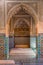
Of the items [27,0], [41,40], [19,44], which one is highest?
[27,0]

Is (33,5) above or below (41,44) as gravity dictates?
above

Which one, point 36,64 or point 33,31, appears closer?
point 36,64

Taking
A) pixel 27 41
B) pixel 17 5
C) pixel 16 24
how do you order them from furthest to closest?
pixel 27 41 < pixel 16 24 < pixel 17 5

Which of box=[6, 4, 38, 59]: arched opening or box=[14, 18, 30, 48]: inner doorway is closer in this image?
box=[6, 4, 38, 59]: arched opening

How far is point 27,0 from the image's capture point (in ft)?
25.5

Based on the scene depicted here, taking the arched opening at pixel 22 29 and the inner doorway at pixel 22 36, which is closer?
→ the arched opening at pixel 22 29

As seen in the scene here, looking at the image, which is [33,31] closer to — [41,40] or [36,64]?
[41,40]

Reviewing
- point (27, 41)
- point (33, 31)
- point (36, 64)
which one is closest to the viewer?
point (36, 64)

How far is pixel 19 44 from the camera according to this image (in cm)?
1503

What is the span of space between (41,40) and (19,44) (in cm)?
736

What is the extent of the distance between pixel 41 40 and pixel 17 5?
68.3 inches

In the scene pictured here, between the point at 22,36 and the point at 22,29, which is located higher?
the point at 22,29

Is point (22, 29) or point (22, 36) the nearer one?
point (22, 29)

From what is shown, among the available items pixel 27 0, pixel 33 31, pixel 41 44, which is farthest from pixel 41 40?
pixel 33 31
